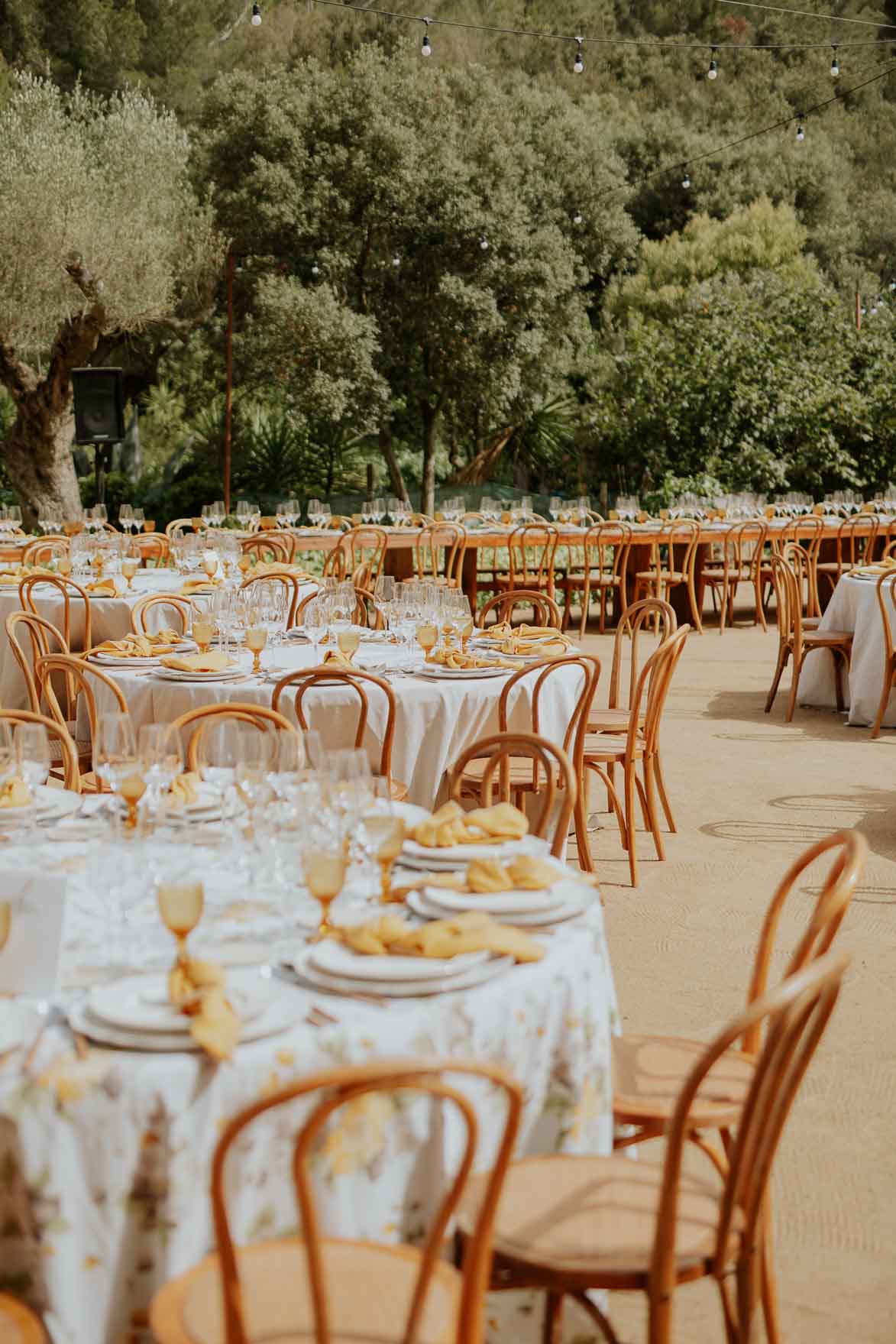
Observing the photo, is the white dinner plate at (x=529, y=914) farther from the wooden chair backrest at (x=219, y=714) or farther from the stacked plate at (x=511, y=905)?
the wooden chair backrest at (x=219, y=714)

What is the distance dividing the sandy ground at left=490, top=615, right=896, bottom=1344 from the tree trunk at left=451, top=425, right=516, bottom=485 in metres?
14.1

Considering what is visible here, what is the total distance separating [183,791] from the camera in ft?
8.98

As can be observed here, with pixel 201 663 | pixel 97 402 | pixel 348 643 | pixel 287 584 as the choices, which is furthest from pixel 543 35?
pixel 201 663

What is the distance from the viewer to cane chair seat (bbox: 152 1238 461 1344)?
1.61 m

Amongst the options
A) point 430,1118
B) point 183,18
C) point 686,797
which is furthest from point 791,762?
point 183,18

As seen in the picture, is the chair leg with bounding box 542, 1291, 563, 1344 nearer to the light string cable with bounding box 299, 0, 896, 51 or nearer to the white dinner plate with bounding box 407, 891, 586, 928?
the white dinner plate with bounding box 407, 891, 586, 928

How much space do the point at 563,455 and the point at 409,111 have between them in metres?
5.33

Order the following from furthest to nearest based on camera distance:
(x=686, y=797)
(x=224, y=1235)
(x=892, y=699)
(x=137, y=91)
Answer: (x=137, y=91) < (x=892, y=699) < (x=686, y=797) < (x=224, y=1235)

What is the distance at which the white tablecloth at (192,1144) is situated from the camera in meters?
1.67

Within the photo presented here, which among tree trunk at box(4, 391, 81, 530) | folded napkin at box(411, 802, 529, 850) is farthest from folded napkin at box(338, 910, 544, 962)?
tree trunk at box(4, 391, 81, 530)

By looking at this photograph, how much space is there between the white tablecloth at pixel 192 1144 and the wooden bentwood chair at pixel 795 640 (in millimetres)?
5843

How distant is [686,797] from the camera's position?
20.3 feet

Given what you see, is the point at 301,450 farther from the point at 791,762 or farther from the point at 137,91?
the point at 791,762

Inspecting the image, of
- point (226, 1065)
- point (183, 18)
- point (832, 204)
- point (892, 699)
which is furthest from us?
point (832, 204)
